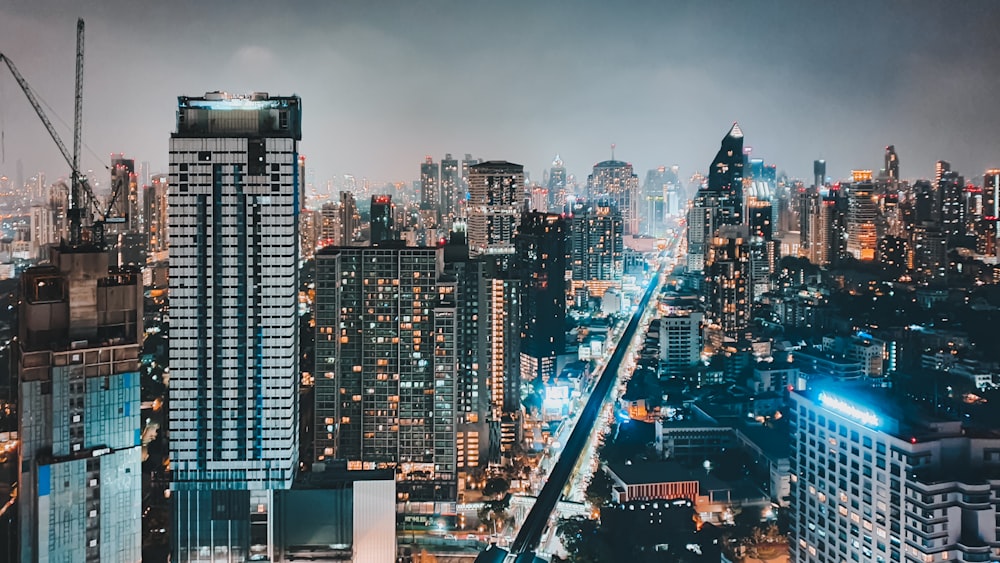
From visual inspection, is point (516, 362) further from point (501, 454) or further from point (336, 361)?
point (336, 361)

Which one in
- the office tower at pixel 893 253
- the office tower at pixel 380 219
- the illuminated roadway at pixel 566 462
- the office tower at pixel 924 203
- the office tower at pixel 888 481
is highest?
the office tower at pixel 924 203

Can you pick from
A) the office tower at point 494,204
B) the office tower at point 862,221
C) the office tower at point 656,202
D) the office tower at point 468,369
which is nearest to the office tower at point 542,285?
the office tower at point 494,204

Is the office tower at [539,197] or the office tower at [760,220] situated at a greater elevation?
the office tower at [539,197]

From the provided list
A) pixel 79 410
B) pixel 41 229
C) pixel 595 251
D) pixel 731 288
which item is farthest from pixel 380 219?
pixel 79 410

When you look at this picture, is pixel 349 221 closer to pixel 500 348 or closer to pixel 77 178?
pixel 500 348

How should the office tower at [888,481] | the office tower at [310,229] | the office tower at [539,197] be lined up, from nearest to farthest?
1. the office tower at [888,481]
2. the office tower at [310,229]
3. the office tower at [539,197]

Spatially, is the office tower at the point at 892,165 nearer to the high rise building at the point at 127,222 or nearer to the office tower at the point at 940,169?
the office tower at the point at 940,169
